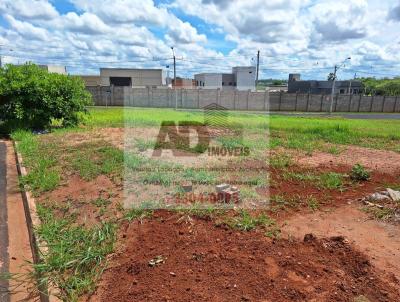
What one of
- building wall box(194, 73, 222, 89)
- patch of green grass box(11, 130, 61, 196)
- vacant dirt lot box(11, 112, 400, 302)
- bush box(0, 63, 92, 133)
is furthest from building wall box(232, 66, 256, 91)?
vacant dirt lot box(11, 112, 400, 302)

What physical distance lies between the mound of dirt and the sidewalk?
92cm

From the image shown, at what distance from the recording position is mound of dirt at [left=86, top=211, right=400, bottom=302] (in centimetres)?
249

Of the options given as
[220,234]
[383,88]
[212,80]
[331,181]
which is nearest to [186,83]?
[212,80]

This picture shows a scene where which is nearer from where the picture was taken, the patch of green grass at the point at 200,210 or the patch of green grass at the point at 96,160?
the patch of green grass at the point at 200,210

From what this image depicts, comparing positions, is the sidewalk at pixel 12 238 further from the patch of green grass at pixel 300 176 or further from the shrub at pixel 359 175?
the shrub at pixel 359 175

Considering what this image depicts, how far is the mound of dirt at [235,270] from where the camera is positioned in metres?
2.49

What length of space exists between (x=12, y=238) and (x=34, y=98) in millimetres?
7920

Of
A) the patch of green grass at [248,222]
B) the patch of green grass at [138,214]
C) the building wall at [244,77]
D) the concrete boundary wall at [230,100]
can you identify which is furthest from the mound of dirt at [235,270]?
the building wall at [244,77]

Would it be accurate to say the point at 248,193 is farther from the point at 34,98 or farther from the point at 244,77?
the point at 244,77

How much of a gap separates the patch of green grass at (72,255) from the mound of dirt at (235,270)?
137 millimetres

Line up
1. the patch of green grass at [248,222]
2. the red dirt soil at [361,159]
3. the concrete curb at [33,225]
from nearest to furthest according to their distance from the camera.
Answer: the concrete curb at [33,225] < the patch of green grass at [248,222] < the red dirt soil at [361,159]

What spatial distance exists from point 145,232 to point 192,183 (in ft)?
5.29

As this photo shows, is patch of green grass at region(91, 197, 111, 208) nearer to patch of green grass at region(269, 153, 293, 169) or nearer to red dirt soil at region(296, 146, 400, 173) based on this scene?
patch of green grass at region(269, 153, 293, 169)

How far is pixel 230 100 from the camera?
35750mm
